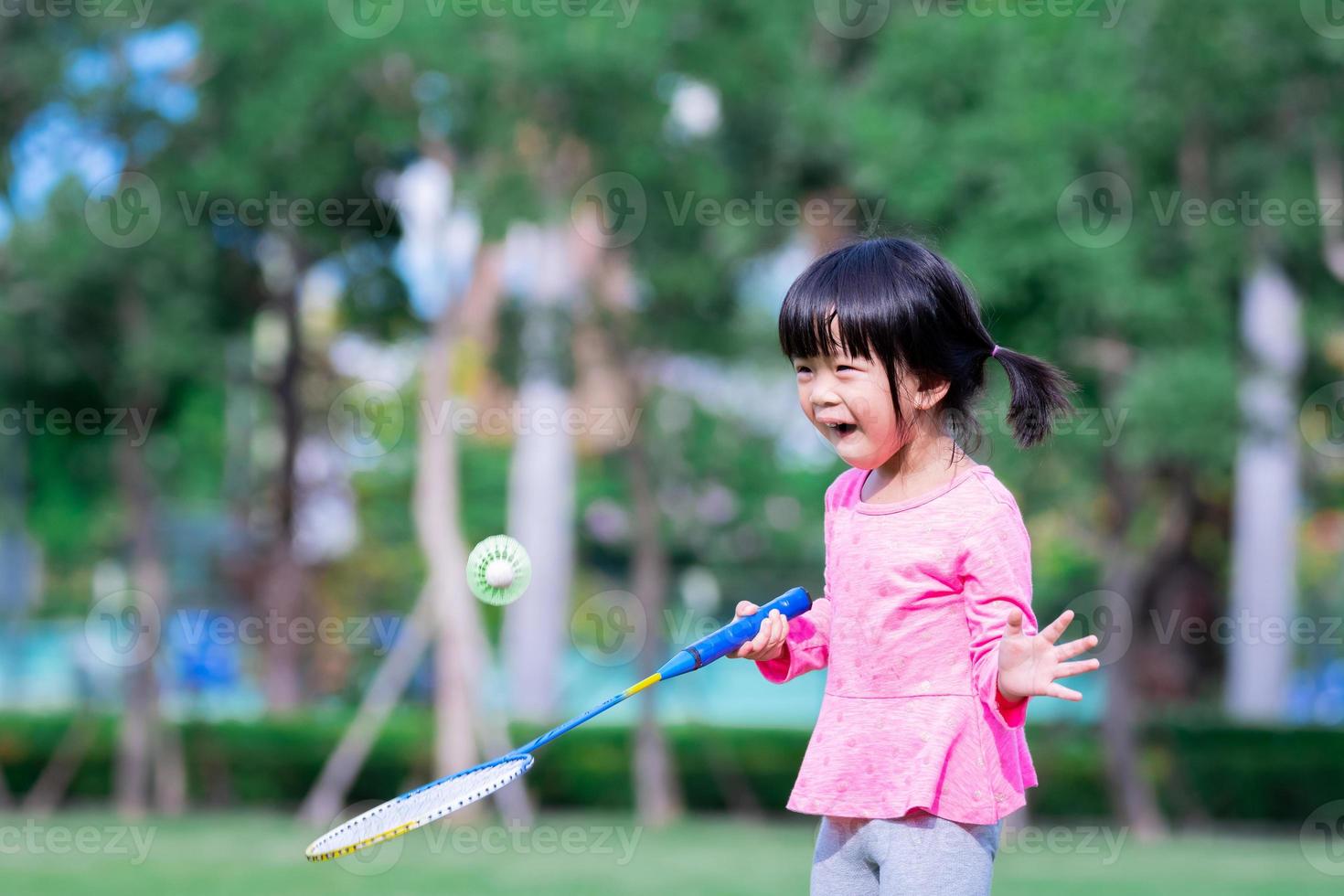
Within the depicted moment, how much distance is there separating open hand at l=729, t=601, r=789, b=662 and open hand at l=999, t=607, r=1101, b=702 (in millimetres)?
438

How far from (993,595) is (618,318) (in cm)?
Result: 1019

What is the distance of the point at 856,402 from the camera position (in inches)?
112

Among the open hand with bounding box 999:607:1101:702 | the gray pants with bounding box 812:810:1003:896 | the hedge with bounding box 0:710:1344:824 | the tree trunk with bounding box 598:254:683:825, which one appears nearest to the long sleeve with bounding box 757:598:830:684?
the gray pants with bounding box 812:810:1003:896

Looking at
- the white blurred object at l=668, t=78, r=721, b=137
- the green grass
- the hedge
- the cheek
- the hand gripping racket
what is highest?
the white blurred object at l=668, t=78, r=721, b=137

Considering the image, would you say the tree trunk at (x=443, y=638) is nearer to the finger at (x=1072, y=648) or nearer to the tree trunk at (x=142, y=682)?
the tree trunk at (x=142, y=682)

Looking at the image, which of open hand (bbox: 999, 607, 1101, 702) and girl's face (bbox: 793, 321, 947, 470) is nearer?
open hand (bbox: 999, 607, 1101, 702)

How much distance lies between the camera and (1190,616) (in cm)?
2072

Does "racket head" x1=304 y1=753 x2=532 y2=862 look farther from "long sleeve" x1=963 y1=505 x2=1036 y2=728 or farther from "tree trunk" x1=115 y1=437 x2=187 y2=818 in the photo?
"tree trunk" x1=115 y1=437 x2=187 y2=818

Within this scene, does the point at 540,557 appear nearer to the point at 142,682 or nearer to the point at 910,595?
the point at 142,682

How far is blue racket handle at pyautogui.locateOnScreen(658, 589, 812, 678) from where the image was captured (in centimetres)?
293

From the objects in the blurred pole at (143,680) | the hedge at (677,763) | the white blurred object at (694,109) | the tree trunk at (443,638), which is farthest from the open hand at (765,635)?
the hedge at (677,763)

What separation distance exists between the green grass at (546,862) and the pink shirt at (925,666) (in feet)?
18.7

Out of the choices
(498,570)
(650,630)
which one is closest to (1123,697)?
(650,630)

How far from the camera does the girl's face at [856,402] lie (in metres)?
2.84
